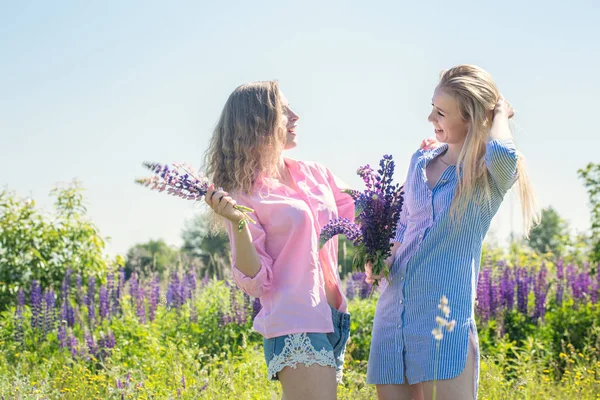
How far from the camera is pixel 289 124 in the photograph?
3510 millimetres

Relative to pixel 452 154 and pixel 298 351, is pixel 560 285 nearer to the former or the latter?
pixel 452 154

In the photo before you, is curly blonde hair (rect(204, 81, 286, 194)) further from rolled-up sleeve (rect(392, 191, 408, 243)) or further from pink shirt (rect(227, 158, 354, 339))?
rolled-up sleeve (rect(392, 191, 408, 243))

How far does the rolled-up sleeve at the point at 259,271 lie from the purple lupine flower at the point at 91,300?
161 inches

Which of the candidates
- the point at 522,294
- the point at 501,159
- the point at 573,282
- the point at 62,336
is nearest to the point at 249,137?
the point at 501,159

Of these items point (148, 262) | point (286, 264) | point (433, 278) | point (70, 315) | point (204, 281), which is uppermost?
point (148, 262)

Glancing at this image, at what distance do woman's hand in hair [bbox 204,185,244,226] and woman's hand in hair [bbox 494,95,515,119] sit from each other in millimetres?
1173

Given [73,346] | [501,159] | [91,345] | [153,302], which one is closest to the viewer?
[501,159]

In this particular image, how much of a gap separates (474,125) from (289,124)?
36.5 inches

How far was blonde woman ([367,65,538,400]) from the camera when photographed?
2912 mm

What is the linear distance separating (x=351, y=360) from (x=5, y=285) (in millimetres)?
3891

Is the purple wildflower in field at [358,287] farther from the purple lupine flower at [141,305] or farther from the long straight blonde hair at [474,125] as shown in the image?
the long straight blonde hair at [474,125]

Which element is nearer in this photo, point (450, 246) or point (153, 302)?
point (450, 246)

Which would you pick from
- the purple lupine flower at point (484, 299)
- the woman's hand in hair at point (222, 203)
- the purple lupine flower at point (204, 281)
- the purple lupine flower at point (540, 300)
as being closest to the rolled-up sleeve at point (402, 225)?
the woman's hand in hair at point (222, 203)

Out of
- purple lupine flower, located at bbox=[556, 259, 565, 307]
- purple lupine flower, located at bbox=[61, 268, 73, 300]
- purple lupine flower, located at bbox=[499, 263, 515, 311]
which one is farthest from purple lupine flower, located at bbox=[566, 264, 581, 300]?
purple lupine flower, located at bbox=[61, 268, 73, 300]
